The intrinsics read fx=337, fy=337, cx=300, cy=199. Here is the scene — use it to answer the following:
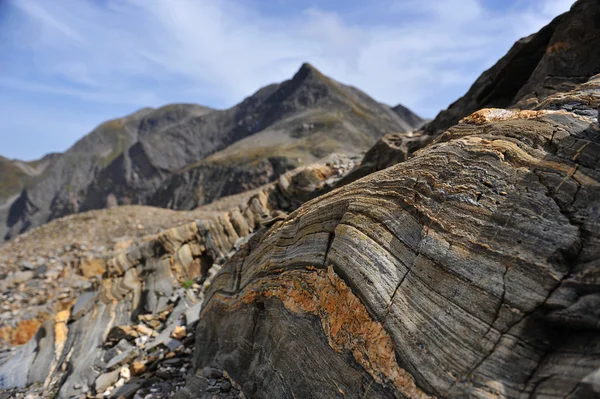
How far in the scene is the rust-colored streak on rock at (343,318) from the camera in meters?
5.03

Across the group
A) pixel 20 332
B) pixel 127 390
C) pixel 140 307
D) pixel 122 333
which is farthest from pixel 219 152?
pixel 127 390

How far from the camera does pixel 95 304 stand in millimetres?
14664

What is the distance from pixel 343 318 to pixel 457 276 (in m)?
2.03

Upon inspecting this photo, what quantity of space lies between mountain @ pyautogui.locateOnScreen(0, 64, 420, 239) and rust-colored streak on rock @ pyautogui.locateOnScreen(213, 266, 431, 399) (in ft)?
226

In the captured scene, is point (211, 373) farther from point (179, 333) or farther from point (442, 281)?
point (442, 281)

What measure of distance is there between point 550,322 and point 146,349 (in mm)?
11609

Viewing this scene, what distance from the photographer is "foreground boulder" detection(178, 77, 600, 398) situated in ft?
14.1

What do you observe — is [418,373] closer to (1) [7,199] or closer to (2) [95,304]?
Result: (2) [95,304]

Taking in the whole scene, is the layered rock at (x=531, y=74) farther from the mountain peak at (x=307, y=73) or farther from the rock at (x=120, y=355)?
the mountain peak at (x=307, y=73)

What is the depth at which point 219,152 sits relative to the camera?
121250 mm

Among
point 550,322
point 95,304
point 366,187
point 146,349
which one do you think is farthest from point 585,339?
point 95,304

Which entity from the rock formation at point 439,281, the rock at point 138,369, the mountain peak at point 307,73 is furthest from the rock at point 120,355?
the mountain peak at point 307,73

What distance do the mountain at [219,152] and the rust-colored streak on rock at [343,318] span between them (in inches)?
2714

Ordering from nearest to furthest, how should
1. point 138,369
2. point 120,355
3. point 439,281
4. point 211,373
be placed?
point 439,281 < point 211,373 < point 138,369 < point 120,355
